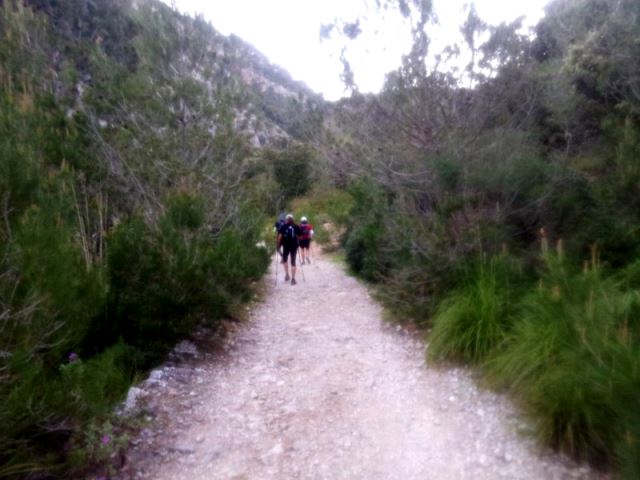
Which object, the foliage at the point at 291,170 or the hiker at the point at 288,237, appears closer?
the hiker at the point at 288,237

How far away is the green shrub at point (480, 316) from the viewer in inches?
237

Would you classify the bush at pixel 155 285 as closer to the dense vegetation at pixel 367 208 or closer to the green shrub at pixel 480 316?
the dense vegetation at pixel 367 208

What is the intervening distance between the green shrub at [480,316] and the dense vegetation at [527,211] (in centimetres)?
2

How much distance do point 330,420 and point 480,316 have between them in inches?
77.3

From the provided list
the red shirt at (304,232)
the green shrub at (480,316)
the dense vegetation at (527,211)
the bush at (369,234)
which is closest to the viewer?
the dense vegetation at (527,211)

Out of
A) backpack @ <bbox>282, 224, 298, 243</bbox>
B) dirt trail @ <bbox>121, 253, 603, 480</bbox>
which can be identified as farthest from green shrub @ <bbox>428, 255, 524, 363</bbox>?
backpack @ <bbox>282, 224, 298, 243</bbox>

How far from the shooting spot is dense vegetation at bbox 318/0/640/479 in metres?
4.07

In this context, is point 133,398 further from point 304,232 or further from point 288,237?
point 304,232

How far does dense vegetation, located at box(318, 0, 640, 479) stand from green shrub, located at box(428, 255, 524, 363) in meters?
0.02

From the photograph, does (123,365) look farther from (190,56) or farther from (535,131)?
(535,131)

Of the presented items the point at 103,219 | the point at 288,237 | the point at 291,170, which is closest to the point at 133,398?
the point at 103,219

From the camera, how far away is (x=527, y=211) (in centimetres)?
721

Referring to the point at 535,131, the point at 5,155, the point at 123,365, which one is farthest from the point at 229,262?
the point at 535,131

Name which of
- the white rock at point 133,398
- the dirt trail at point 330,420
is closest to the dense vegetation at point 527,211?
the dirt trail at point 330,420
